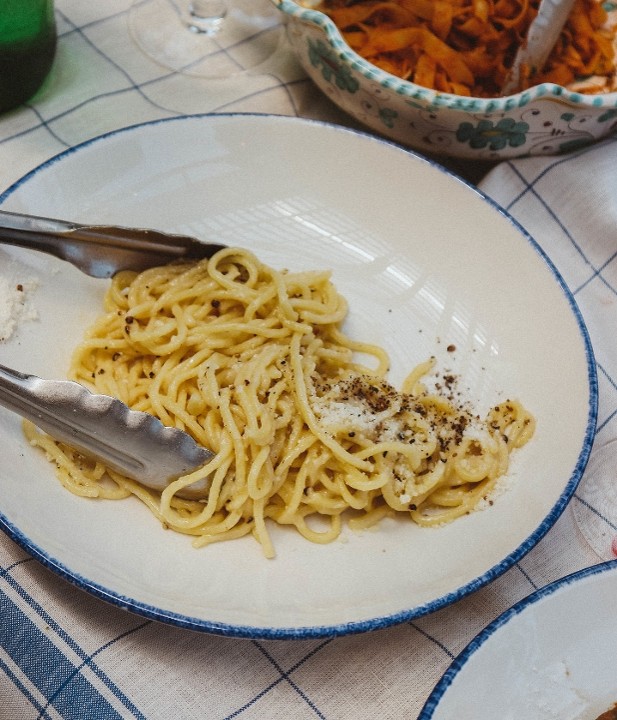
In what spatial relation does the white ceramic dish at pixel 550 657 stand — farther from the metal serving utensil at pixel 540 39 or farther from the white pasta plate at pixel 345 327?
the metal serving utensil at pixel 540 39

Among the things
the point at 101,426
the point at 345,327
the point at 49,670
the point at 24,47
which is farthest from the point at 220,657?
the point at 24,47

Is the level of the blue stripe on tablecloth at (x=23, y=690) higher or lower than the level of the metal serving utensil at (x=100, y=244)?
lower

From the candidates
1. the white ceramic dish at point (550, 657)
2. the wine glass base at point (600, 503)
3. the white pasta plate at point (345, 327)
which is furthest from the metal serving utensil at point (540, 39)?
the white ceramic dish at point (550, 657)

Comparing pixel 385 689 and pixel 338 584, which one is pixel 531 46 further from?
pixel 385 689

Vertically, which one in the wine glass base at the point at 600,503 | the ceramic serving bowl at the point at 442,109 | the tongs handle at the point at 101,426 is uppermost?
the ceramic serving bowl at the point at 442,109

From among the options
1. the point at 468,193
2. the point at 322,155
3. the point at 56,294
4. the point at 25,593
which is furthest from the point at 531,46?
the point at 25,593

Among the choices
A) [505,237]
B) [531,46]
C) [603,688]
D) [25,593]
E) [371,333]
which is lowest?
[25,593]
